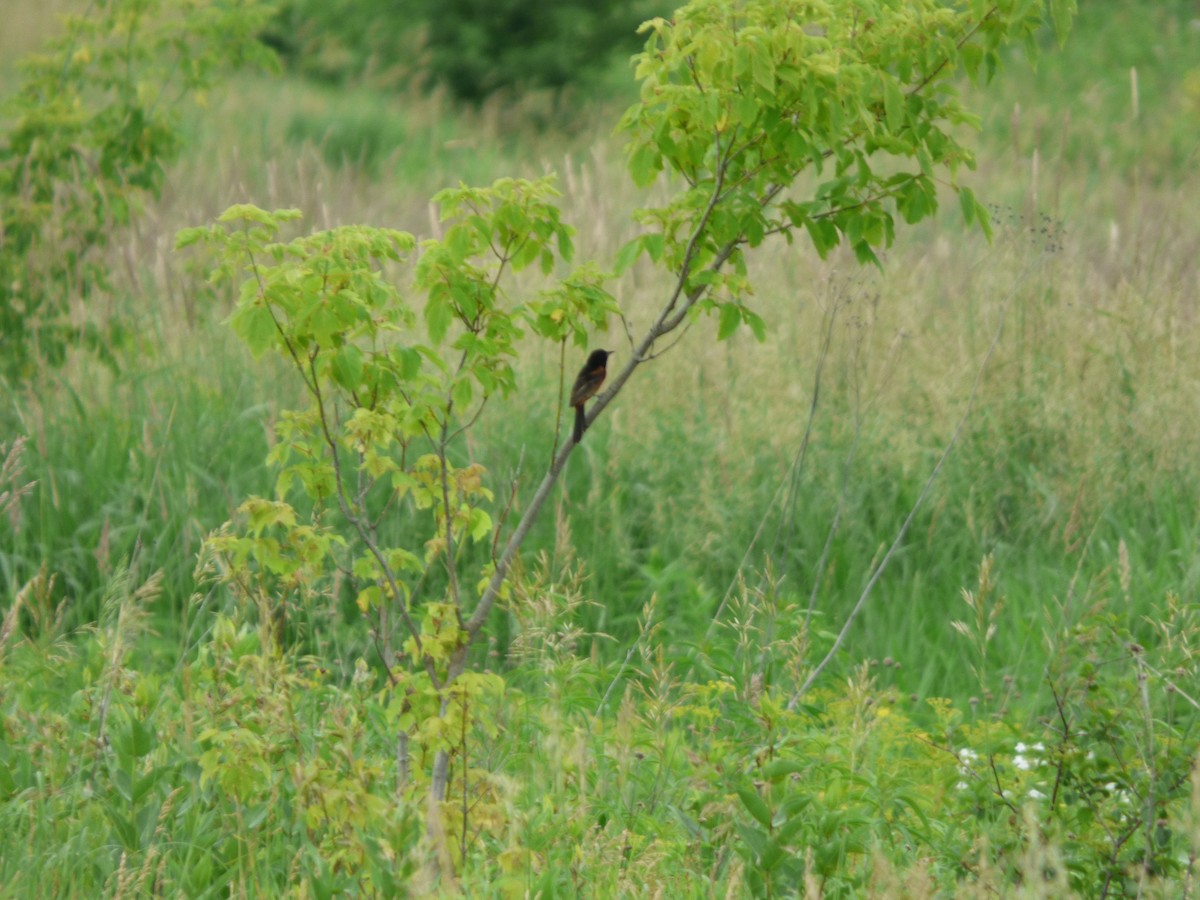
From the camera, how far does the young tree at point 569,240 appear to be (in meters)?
2.56

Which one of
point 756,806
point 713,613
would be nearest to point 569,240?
point 756,806

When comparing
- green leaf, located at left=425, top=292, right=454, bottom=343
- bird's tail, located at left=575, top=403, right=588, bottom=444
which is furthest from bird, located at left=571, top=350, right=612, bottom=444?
green leaf, located at left=425, top=292, right=454, bottom=343

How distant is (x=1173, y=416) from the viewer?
196 inches

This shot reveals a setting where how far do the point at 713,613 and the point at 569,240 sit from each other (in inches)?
80.2

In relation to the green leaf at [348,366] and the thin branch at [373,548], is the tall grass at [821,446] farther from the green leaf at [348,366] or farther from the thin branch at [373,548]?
the green leaf at [348,366]

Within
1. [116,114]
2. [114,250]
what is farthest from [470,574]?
[114,250]

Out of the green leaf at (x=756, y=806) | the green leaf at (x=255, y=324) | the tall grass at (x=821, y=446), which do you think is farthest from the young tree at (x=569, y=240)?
the tall grass at (x=821, y=446)

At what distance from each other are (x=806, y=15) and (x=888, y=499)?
2.73 m

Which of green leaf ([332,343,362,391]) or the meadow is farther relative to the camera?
the meadow

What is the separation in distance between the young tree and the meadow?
0.22 meters

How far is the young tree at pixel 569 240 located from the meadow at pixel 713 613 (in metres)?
0.22

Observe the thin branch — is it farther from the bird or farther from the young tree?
the bird

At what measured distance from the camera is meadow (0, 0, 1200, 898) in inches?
106

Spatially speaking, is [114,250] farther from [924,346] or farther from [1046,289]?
[1046,289]
